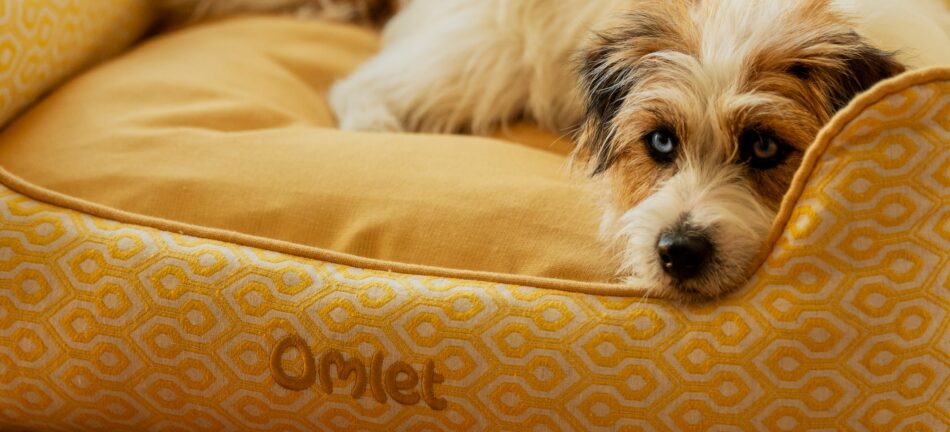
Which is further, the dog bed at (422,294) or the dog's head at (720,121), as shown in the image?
the dog's head at (720,121)

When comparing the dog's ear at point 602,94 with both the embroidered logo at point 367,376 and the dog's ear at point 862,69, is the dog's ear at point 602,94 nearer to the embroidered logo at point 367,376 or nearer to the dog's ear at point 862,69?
the dog's ear at point 862,69

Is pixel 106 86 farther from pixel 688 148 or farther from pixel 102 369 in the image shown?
pixel 688 148

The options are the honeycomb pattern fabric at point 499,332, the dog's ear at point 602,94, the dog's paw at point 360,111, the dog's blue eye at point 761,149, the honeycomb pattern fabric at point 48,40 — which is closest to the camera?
the honeycomb pattern fabric at point 499,332

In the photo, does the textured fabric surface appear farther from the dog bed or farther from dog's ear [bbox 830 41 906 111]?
dog's ear [bbox 830 41 906 111]

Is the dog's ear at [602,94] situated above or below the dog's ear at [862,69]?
below

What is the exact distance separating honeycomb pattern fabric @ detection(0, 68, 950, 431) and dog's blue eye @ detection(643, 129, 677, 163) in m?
0.27

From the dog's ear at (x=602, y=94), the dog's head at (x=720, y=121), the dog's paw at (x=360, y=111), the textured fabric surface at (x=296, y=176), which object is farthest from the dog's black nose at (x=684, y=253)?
the dog's paw at (x=360, y=111)

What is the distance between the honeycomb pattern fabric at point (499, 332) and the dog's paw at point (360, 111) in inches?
27.0

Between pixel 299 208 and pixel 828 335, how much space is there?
79cm

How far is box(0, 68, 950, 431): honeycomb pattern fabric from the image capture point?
1.12m

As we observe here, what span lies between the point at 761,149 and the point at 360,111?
0.94 meters

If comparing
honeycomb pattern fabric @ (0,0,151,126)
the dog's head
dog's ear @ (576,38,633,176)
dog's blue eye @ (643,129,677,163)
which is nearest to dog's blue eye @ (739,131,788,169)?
the dog's head

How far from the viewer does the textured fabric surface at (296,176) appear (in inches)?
55.1

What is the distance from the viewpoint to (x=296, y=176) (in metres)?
1.52
